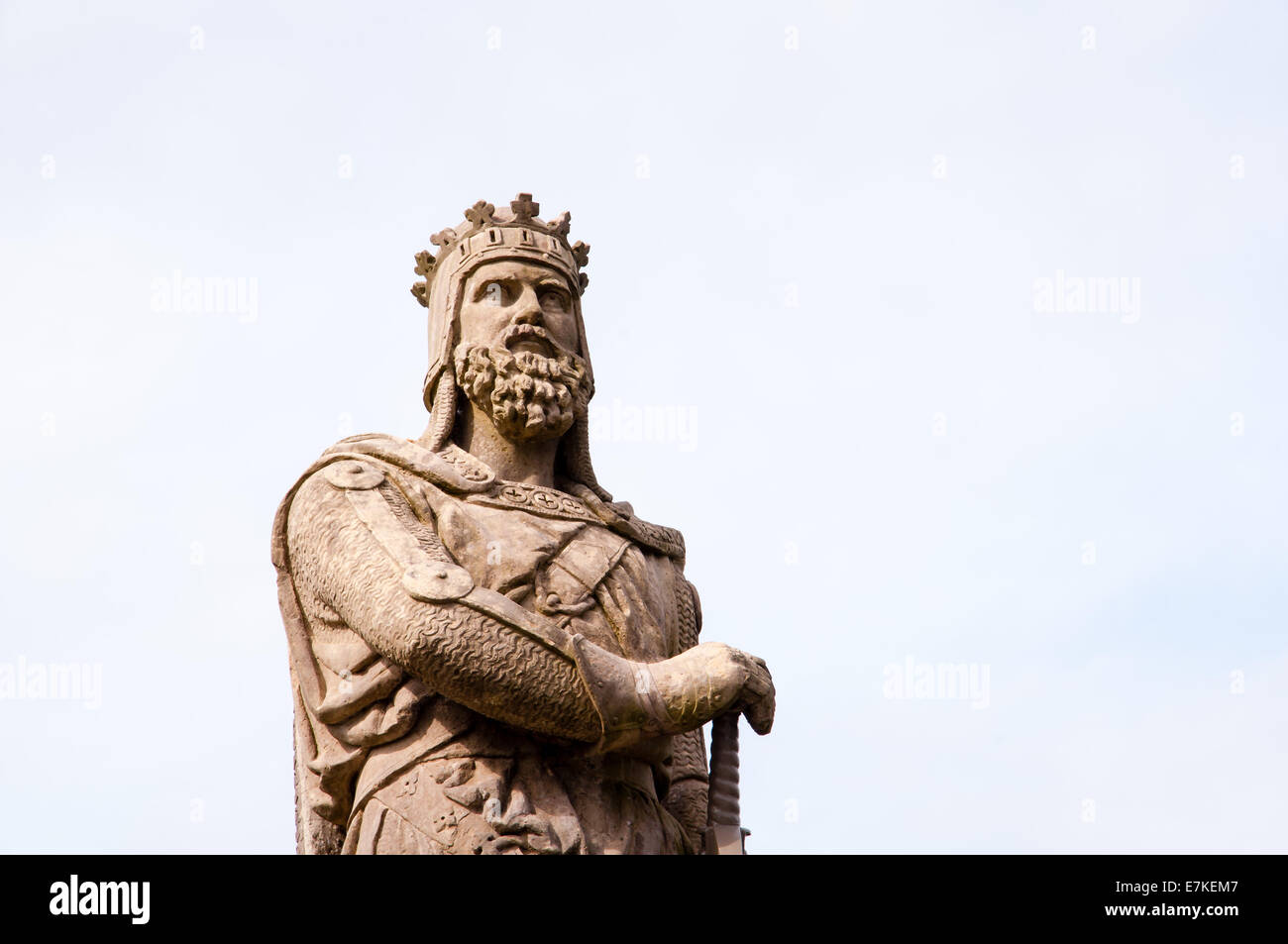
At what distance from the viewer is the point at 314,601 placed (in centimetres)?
1391

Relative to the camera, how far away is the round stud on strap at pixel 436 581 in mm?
13148

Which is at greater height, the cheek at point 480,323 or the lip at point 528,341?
the cheek at point 480,323

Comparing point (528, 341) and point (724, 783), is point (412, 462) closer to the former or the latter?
point (528, 341)

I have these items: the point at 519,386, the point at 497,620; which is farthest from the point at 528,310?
the point at 497,620

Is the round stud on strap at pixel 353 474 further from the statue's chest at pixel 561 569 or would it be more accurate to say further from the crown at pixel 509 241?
the crown at pixel 509 241

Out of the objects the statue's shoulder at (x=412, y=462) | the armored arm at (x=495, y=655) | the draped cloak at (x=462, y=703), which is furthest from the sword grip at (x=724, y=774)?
the statue's shoulder at (x=412, y=462)

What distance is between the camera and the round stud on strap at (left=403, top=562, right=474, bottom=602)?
13148 mm

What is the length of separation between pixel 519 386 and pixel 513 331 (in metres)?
0.35

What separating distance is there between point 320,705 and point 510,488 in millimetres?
1578

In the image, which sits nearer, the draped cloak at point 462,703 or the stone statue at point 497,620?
the stone statue at point 497,620

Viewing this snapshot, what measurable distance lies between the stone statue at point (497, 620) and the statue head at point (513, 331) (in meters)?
0.01

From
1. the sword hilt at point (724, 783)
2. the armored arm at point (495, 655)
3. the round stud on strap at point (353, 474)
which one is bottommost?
the sword hilt at point (724, 783)

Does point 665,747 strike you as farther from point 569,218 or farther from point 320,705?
point 569,218
